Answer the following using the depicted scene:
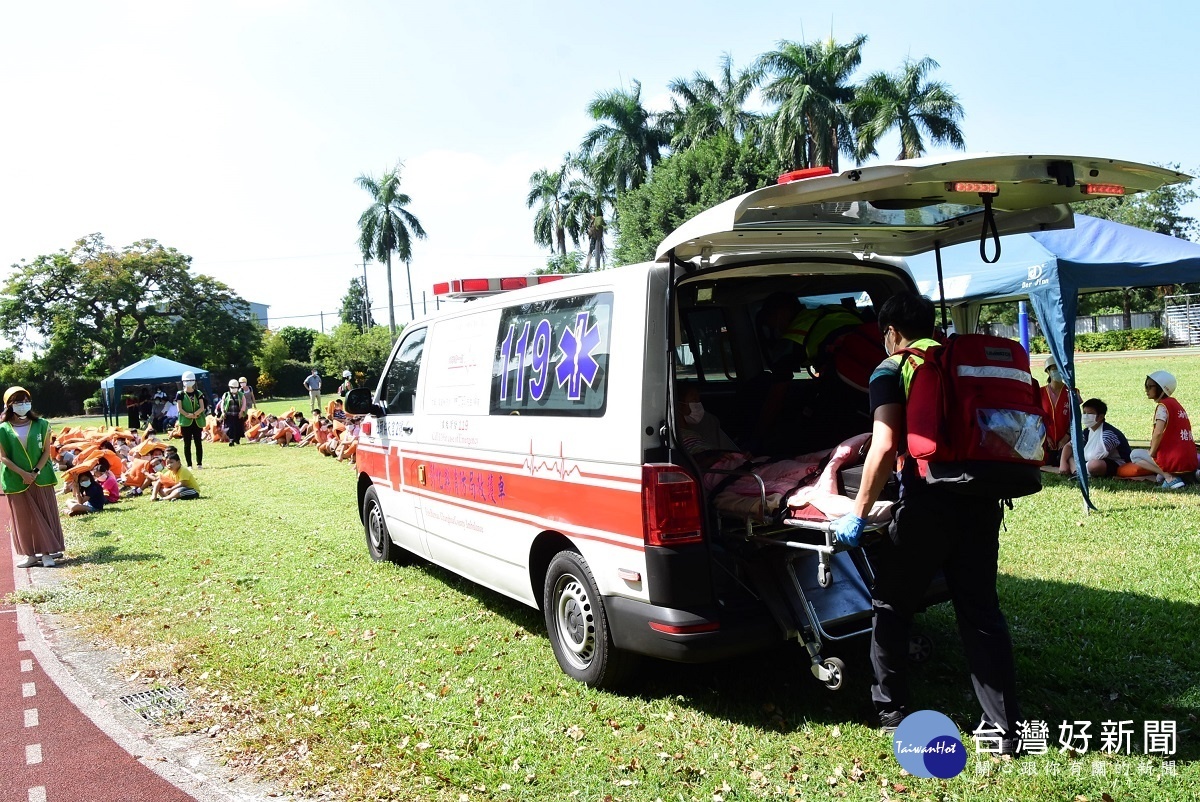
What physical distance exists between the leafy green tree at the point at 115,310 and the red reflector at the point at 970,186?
64374 mm

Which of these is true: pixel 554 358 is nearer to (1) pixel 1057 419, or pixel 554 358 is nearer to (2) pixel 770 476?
(2) pixel 770 476

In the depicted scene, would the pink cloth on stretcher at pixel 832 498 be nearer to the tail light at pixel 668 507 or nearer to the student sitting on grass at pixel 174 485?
the tail light at pixel 668 507

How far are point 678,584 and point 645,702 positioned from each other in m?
0.91

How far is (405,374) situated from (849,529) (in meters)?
4.47

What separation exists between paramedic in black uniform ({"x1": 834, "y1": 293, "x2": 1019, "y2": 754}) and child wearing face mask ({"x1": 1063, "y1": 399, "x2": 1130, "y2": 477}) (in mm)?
7050

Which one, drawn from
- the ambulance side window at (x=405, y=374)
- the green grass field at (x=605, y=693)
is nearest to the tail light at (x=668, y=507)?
the green grass field at (x=605, y=693)

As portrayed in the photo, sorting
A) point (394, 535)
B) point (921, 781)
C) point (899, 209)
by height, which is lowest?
point (921, 781)

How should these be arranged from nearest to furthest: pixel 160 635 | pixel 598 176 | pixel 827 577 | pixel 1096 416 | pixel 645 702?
pixel 827 577, pixel 645 702, pixel 160 635, pixel 1096 416, pixel 598 176

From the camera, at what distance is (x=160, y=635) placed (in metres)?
6.52

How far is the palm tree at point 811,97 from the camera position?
3859cm

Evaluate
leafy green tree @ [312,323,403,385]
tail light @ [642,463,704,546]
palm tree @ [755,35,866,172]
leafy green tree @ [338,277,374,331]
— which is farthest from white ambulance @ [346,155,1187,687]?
leafy green tree @ [338,277,374,331]

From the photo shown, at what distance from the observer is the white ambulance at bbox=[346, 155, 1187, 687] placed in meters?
4.04

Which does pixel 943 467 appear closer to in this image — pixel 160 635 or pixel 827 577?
pixel 827 577

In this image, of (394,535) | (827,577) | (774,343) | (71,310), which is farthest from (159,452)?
(71,310)
